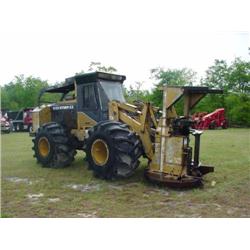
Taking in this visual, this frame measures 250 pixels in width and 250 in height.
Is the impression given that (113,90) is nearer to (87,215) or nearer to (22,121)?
(87,215)

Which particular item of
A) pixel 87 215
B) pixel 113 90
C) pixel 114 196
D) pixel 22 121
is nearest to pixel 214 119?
pixel 22 121

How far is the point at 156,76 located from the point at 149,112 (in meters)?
21.7

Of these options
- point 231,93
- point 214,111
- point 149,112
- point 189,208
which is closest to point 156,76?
point 214,111

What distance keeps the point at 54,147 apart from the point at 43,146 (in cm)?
52

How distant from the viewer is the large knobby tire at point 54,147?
785 cm

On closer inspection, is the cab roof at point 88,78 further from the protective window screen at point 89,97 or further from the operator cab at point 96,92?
the protective window screen at point 89,97

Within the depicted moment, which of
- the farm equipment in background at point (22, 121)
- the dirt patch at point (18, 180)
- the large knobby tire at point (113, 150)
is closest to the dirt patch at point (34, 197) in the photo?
the dirt patch at point (18, 180)

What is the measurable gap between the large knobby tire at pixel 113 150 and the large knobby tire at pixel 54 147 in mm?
1583

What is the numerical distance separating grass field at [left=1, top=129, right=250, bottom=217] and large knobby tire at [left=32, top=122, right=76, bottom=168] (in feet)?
1.55

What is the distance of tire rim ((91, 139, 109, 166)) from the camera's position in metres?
6.32

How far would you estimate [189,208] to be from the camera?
4.61 m
